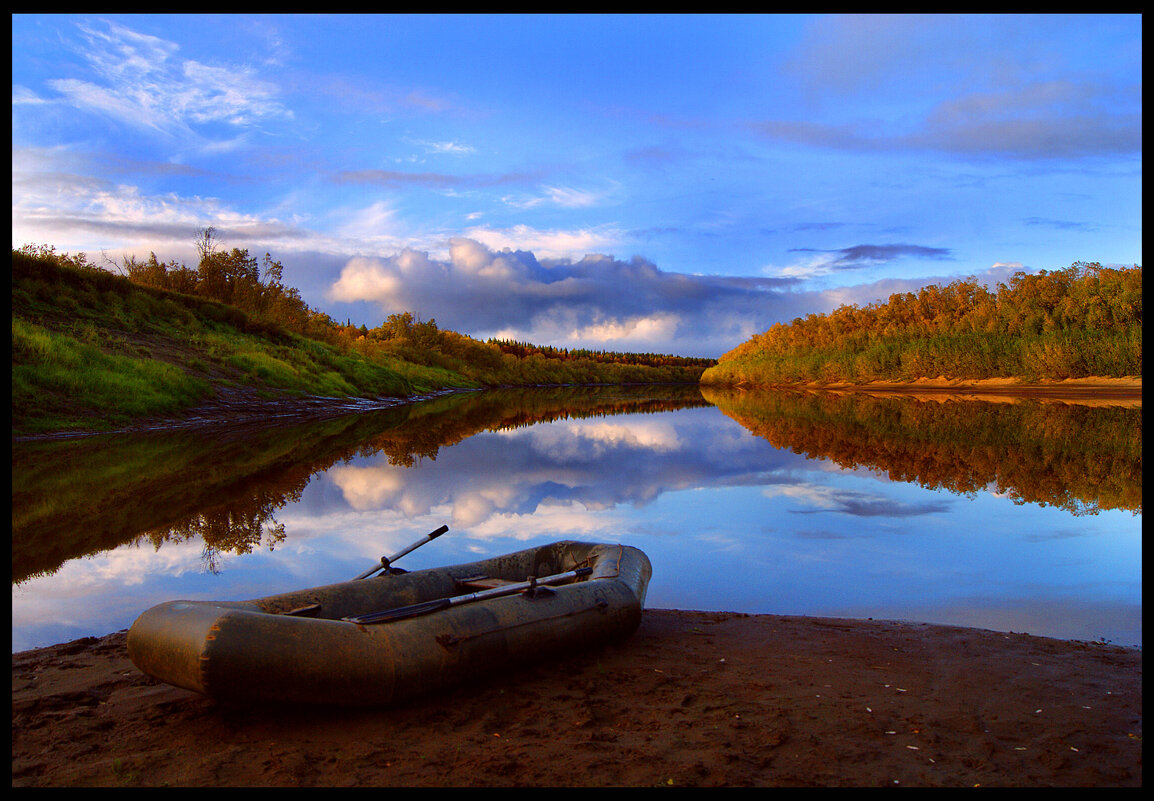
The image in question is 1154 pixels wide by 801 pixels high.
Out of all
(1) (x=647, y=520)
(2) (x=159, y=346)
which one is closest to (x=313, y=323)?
(2) (x=159, y=346)

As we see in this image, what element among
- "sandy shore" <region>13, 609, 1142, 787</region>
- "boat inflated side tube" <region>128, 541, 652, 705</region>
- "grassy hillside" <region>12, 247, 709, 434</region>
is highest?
"grassy hillside" <region>12, 247, 709, 434</region>

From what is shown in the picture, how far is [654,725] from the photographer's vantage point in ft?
13.4

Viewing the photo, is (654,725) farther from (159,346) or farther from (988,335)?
(988,335)

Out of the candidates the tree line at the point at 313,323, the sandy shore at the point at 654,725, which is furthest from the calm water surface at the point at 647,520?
the tree line at the point at 313,323

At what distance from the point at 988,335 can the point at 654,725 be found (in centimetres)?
6416

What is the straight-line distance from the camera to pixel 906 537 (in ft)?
31.1

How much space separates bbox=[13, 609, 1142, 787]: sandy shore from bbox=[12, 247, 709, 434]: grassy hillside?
16087 mm

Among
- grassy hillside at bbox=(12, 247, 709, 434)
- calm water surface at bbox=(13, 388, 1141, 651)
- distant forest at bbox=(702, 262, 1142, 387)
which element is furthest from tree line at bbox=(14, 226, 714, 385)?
distant forest at bbox=(702, 262, 1142, 387)

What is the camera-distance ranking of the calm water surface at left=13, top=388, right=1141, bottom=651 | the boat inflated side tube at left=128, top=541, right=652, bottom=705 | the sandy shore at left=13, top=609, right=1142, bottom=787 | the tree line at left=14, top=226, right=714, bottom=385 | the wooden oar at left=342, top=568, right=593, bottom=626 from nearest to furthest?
the sandy shore at left=13, top=609, right=1142, bottom=787
the boat inflated side tube at left=128, top=541, right=652, bottom=705
the wooden oar at left=342, top=568, right=593, bottom=626
the calm water surface at left=13, top=388, right=1141, bottom=651
the tree line at left=14, top=226, right=714, bottom=385

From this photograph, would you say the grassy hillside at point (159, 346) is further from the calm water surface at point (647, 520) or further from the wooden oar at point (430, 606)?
the wooden oar at point (430, 606)

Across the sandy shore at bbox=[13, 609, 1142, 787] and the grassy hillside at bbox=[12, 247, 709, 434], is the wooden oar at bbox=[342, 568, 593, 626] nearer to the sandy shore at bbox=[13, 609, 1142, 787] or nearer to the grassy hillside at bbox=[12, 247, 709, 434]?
the sandy shore at bbox=[13, 609, 1142, 787]

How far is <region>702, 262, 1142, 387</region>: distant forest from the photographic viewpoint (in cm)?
4759

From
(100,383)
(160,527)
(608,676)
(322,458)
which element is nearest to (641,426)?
(322,458)

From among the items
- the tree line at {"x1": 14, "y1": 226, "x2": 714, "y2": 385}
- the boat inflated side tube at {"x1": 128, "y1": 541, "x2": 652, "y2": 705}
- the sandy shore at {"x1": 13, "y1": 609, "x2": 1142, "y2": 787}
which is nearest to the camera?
the sandy shore at {"x1": 13, "y1": 609, "x2": 1142, "y2": 787}
